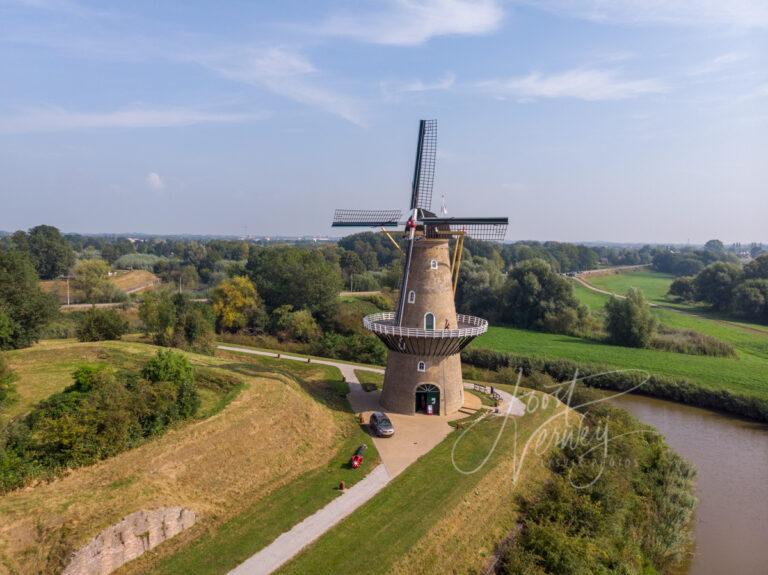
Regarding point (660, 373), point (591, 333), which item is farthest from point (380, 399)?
point (591, 333)

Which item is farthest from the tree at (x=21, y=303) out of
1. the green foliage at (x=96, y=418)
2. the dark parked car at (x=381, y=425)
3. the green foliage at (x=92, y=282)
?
the green foliage at (x=92, y=282)

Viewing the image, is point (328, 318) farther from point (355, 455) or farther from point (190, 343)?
point (355, 455)

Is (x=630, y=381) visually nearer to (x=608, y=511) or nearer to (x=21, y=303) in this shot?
(x=608, y=511)

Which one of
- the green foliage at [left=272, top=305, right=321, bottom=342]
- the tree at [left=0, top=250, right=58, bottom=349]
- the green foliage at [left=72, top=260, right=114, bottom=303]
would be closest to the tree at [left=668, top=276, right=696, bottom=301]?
the green foliage at [left=272, top=305, right=321, bottom=342]

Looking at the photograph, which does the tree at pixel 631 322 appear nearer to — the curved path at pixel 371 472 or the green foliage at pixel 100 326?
the curved path at pixel 371 472

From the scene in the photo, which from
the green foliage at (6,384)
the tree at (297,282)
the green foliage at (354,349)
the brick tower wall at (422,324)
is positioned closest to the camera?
the green foliage at (6,384)

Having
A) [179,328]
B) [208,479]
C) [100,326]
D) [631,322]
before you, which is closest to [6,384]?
[208,479]
